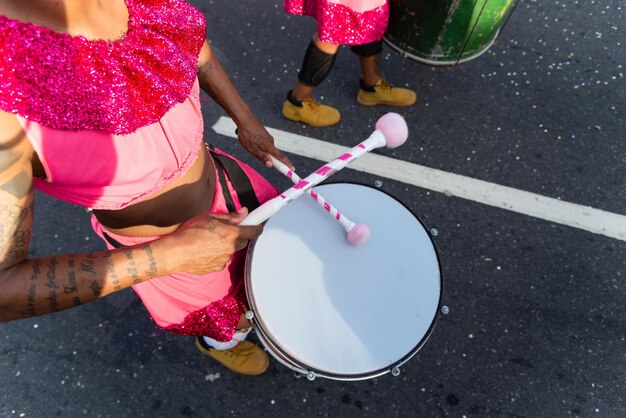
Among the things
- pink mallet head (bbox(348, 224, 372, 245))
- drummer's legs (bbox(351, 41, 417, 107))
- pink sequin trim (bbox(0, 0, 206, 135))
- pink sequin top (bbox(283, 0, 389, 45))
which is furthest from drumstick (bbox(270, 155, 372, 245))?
drummer's legs (bbox(351, 41, 417, 107))

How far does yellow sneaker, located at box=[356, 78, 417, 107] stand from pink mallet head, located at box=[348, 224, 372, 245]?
1539mm

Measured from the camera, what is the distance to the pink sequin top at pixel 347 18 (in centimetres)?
212

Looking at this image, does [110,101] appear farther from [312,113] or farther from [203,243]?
[312,113]

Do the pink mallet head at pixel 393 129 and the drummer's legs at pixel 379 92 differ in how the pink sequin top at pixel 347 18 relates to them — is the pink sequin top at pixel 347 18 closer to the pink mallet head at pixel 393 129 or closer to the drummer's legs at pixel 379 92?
the drummer's legs at pixel 379 92

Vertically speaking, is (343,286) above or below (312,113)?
above

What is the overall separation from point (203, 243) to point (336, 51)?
1606mm

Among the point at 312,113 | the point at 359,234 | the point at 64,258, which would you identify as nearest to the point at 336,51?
the point at 312,113

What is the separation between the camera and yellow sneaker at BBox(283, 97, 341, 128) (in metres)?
2.79

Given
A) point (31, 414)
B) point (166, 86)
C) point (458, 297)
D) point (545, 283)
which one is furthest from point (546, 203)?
point (31, 414)

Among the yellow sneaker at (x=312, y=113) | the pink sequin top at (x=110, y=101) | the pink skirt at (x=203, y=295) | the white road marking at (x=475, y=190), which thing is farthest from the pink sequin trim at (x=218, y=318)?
the yellow sneaker at (x=312, y=113)

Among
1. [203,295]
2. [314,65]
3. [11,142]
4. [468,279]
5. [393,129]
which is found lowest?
[468,279]

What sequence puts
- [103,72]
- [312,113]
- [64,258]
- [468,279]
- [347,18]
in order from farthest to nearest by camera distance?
[312,113] → [468,279] → [347,18] → [64,258] → [103,72]

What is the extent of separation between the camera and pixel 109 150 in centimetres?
101

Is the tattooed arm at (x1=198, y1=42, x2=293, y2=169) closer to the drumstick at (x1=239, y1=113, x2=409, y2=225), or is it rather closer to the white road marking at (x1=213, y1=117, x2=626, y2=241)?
the drumstick at (x1=239, y1=113, x2=409, y2=225)
